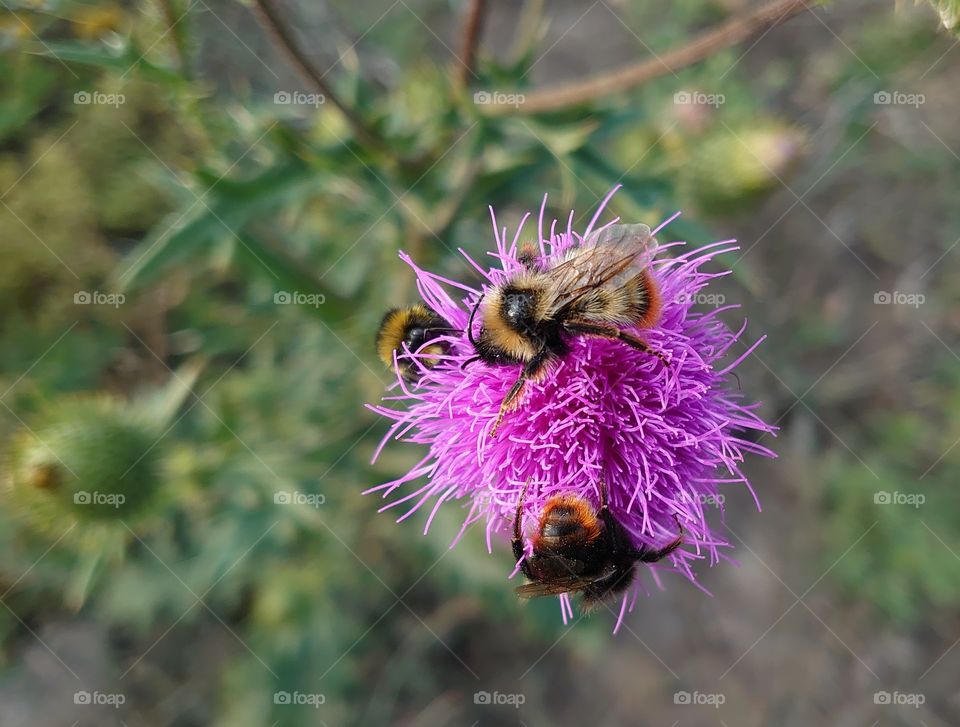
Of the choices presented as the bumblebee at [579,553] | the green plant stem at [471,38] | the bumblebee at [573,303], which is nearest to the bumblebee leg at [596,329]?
the bumblebee at [573,303]

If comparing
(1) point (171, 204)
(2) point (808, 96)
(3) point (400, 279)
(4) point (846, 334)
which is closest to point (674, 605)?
(4) point (846, 334)

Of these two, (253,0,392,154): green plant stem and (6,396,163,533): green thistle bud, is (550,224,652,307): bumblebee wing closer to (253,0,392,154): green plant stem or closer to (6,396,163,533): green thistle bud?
(253,0,392,154): green plant stem

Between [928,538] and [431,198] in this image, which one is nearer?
[431,198]

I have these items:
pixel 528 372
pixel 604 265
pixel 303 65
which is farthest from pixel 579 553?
pixel 303 65

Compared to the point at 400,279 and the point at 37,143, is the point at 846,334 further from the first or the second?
the point at 37,143

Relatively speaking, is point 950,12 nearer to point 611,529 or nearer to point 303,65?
point 611,529
